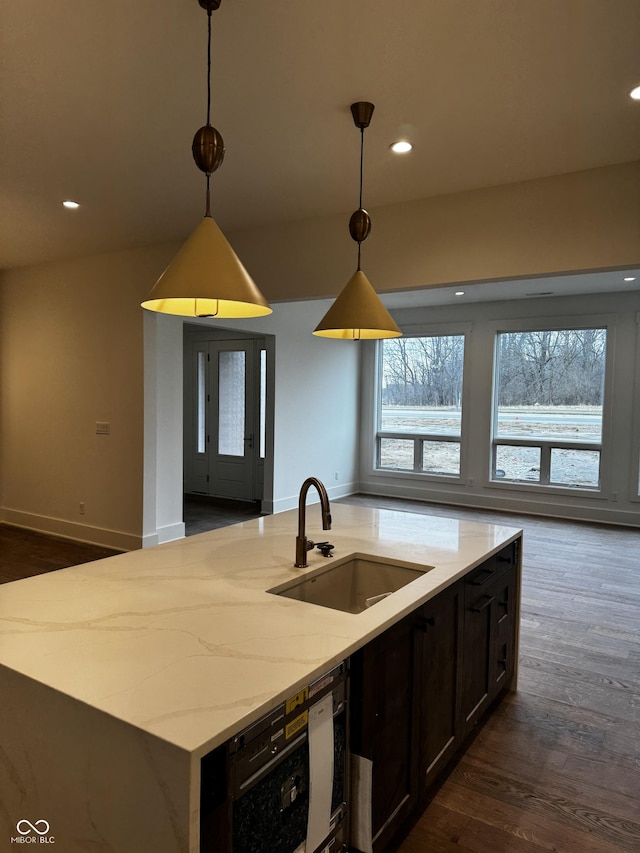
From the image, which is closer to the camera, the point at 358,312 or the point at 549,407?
the point at 358,312

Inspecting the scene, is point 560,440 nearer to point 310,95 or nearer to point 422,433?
point 422,433

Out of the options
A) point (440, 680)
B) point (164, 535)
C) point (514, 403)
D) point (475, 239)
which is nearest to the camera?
point (440, 680)

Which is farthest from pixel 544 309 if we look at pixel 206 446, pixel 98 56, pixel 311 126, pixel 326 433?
pixel 98 56

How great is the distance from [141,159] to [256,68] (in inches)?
46.3

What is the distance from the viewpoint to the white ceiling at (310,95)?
1999 millimetres

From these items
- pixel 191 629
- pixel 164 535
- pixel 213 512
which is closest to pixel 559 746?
pixel 191 629

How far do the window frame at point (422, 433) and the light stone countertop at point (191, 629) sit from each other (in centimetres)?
586

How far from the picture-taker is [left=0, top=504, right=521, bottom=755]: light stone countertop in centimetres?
117

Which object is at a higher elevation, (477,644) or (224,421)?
(224,421)

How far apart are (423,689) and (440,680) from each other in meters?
0.17

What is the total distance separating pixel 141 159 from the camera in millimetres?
3211

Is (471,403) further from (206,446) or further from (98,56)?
(98,56)

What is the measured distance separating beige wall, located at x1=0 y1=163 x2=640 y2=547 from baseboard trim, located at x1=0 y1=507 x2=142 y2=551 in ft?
0.06

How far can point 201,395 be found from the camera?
8.23 meters
